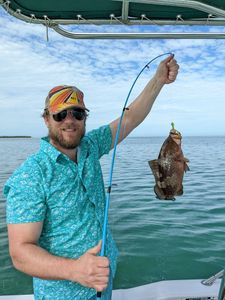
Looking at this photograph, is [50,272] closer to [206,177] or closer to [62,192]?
[62,192]

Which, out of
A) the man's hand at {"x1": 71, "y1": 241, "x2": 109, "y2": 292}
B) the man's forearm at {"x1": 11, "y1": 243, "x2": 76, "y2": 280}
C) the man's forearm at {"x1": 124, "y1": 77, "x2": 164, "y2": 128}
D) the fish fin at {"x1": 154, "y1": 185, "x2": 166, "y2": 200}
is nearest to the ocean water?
the man's forearm at {"x1": 124, "y1": 77, "x2": 164, "y2": 128}

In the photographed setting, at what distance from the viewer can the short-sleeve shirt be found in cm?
211

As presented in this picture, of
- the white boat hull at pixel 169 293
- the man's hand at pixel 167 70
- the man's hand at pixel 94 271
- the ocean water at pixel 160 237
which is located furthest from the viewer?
the ocean water at pixel 160 237

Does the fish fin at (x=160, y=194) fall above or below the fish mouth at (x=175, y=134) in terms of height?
below

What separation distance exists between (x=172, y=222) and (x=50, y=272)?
6.83 m

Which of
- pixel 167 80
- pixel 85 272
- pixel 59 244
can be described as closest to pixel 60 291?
pixel 59 244

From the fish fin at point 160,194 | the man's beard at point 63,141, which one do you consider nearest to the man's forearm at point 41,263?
the man's beard at point 63,141

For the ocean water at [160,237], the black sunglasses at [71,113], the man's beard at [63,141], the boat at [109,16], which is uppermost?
the boat at [109,16]

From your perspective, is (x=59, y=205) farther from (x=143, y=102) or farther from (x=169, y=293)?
(x=169, y=293)

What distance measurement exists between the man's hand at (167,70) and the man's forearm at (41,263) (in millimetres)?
1823

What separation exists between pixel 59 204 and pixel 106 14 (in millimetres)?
1572

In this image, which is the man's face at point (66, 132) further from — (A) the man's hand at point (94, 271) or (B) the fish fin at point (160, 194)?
(A) the man's hand at point (94, 271)

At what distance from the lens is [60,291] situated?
91.7 inches

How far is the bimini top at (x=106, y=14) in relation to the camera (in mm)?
2680
